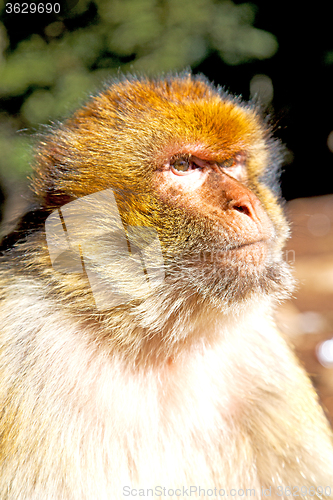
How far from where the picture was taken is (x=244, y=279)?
5.29ft

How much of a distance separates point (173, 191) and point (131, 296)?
0.41 meters

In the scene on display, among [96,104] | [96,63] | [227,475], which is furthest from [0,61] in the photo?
[227,475]

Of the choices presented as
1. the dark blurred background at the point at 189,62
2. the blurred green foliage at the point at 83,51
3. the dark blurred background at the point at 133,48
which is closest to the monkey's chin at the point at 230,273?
the dark blurred background at the point at 189,62

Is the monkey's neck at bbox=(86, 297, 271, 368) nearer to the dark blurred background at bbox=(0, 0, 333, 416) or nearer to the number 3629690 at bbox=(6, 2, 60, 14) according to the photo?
the dark blurred background at bbox=(0, 0, 333, 416)

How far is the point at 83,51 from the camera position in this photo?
305 cm

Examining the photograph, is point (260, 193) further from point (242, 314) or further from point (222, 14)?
point (222, 14)

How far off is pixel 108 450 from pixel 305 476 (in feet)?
3.08

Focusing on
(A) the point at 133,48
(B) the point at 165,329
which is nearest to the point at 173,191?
(B) the point at 165,329

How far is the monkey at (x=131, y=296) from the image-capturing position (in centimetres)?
150

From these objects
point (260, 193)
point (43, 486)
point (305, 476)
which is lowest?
point (305, 476)

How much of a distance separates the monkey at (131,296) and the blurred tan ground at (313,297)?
0.77 m

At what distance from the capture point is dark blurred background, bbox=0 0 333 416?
2.55 m

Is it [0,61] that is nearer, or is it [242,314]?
[242,314]

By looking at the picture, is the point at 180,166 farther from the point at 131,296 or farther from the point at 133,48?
the point at 133,48
